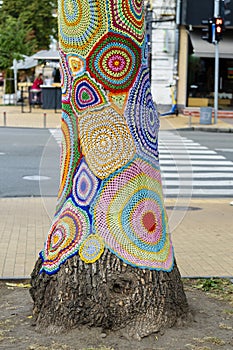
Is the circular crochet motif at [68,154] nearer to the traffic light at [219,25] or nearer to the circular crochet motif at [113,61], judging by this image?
the circular crochet motif at [113,61]

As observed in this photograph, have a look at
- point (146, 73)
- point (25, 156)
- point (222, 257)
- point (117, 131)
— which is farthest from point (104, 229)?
point (25, 156)

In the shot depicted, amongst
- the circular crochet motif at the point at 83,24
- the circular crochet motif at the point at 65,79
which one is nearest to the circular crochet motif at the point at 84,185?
the circular crochet motif at the point at 65,79

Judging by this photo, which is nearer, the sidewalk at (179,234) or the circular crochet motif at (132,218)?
the circular crochet motif at (132,218)

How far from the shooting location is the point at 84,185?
17.9 ft

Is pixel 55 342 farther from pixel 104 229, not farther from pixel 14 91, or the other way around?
pixel 14 91

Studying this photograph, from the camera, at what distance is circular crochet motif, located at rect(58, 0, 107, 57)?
541cm

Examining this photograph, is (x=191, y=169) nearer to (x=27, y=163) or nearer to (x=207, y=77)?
(x=27, y=163)

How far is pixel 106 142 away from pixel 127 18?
3.19 ft

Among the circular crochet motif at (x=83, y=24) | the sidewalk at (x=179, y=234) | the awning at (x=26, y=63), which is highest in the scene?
the awning at (x=26, y=63)

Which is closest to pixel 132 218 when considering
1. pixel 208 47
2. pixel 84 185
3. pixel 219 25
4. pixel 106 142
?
pixel 84 185

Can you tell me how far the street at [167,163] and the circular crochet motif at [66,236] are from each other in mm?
983

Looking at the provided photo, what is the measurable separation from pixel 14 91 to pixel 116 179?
3479 centimetres

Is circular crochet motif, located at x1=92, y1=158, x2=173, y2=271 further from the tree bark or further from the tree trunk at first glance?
the tree bark

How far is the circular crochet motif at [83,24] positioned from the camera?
541cm
